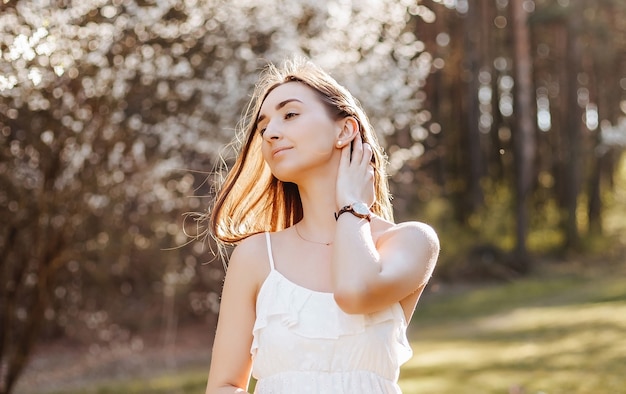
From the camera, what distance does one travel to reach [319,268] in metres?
2.50

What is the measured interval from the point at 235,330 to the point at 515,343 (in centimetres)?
1162

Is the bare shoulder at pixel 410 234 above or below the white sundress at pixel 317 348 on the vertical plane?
above

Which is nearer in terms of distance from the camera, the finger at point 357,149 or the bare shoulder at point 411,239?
the bare shoulder at point 411,239

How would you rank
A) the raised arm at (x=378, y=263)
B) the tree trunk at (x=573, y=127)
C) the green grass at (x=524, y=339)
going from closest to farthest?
the raised arm at (x=378, y=263) < the green grass at (x=524, y=339) < the tree trunk at (x=573, y=127)

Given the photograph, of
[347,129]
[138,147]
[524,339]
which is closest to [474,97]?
[524,339]

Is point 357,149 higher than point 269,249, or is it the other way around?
point 357,149

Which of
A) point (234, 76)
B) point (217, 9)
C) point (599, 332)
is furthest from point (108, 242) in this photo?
point (599, 332)

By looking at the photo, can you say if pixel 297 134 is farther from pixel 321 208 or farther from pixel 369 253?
pixel 369 253

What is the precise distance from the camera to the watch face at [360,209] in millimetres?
2475

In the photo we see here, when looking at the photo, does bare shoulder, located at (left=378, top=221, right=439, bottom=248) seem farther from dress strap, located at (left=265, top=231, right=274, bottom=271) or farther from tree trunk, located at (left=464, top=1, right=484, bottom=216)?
tree trunk, located at (left=464, top=1, right=484, bottom=216)

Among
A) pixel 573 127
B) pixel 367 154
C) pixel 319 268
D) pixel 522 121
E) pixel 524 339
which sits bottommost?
pixel 524 339

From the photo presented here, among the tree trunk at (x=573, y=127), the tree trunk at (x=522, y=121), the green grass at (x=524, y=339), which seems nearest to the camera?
the green grass at (x=524, y=339)

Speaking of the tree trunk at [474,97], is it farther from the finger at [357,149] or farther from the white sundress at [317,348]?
the white sundress at [317,348]

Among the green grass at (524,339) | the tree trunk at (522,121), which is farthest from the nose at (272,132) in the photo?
the tree trunk at (522,121)
